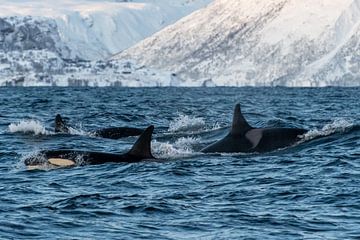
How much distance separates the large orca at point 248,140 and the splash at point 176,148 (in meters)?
0.62

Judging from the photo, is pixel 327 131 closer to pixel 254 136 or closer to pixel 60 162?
pixel 254 136

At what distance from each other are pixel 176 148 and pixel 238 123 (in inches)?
85.3

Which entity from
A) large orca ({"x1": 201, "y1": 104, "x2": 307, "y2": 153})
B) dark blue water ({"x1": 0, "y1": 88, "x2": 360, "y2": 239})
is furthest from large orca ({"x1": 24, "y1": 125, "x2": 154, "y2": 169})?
large orca ({"x1": 201, "y1": 104, "x2": 307, "y2": 153})

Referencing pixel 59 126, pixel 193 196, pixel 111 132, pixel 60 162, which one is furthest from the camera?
pixel 59 126

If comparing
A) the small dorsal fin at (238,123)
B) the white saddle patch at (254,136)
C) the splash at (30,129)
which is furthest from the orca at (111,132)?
the white saddle patch at (254,136)

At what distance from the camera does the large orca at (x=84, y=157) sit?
2019 centimetres

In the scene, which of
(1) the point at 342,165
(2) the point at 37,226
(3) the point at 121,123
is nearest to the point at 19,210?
(2) the point at 37,226

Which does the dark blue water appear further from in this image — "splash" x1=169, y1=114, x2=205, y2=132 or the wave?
"splash" x1=169, y1=114, x2=205, y2=132

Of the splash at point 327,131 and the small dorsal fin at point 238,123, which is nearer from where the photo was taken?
the small dorsal fin at point 238,123

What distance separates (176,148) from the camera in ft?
79.4

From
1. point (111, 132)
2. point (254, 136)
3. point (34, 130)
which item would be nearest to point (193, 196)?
point (254, 136)

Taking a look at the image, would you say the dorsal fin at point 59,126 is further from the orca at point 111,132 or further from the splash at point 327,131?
the splash at point 327,131

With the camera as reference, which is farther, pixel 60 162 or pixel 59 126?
pixel 59 126

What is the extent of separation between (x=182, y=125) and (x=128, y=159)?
11.0 meters
